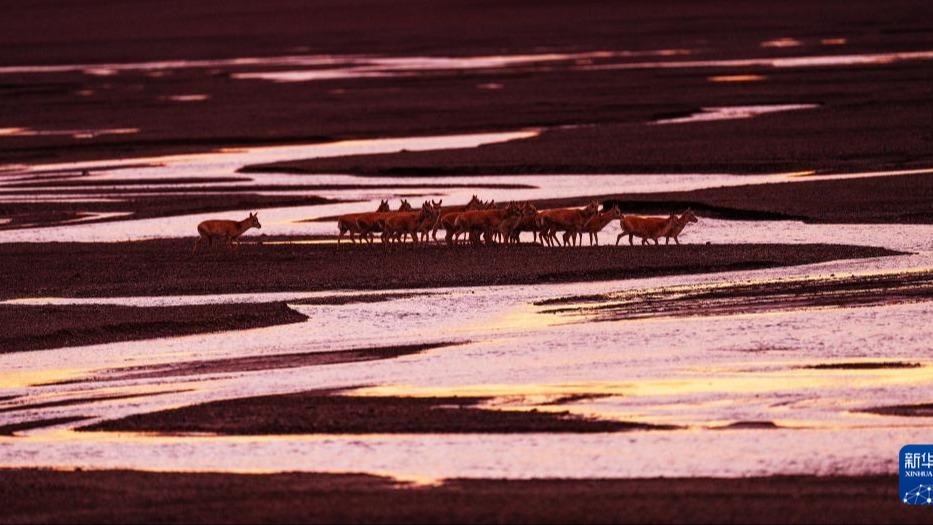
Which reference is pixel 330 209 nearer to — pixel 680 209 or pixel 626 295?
pixel 680 209

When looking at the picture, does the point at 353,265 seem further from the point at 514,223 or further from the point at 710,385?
the point at 710,385

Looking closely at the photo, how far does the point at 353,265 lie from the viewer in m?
23.3

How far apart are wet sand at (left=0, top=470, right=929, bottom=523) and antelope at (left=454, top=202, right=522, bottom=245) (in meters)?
11.9

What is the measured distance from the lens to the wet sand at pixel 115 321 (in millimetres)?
18609

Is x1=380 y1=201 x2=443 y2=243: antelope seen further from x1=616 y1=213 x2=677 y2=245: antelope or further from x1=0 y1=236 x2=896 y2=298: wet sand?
x1=616 y1=213 x2=677 y2=245: antelope

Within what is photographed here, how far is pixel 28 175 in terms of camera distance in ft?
125

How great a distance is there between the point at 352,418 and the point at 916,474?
426 cm

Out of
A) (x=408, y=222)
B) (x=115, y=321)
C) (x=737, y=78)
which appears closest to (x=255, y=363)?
(x=115, y=321)

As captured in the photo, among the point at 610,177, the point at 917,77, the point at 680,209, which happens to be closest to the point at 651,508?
the point at 680,209

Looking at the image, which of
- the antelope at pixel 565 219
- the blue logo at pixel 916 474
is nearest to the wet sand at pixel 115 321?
the antelope at pixel 565 219

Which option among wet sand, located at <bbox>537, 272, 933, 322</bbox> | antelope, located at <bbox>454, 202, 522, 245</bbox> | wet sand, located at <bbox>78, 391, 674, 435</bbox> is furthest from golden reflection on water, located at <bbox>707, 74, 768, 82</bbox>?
wet sand, located at <bbox>78, 391, 674, 435</bbox>

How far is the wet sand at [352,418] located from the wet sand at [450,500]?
1361 mm

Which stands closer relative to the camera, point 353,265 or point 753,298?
point 753,298

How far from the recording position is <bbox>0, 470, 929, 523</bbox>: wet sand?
11391mm
